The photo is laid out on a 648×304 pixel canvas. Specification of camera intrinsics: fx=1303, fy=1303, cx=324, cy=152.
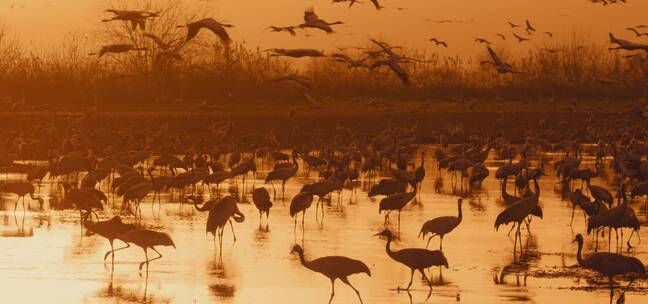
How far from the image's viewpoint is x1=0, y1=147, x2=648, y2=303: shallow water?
45.6 feet

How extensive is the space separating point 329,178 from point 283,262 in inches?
335

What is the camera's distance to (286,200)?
77.2ft

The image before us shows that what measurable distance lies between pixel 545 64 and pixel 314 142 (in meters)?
32.0

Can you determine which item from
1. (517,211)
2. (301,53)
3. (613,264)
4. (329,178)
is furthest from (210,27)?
(329,178)

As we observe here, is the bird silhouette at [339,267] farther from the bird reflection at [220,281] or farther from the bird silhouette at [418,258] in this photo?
the bird reflection at [220,281]

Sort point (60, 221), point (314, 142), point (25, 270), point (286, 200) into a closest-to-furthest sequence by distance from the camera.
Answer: point (25, 270)
point (60, 221)
point (286, 200)
point (314, 142)

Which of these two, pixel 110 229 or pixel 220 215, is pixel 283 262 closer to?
pixel 220 215

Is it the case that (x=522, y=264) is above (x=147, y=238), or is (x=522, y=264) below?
below

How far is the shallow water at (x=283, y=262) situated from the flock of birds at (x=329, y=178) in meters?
0.28

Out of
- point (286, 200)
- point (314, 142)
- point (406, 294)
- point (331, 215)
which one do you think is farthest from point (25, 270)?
point (314, 142)

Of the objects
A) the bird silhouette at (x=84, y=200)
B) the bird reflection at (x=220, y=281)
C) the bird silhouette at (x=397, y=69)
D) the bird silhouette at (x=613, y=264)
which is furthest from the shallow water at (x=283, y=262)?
the bird silhouette at (x=397, y=69)

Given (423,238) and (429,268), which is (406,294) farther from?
(423,238)

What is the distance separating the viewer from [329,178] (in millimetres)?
24531

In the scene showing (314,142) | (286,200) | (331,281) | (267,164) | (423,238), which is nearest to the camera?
(331,281)
